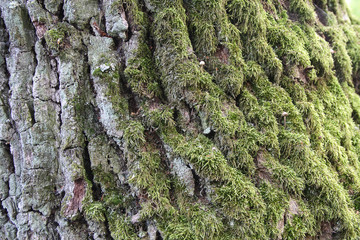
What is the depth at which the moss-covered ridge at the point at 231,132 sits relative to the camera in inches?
95.9

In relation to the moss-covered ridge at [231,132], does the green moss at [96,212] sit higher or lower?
lower

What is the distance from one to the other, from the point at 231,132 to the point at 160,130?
0.80 meters

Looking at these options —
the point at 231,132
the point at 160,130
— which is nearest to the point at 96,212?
the point at 160,130

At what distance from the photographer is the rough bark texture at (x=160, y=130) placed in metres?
2.48

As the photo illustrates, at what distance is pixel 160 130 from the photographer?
2.70m

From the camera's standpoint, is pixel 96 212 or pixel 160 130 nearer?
pixel 96 212

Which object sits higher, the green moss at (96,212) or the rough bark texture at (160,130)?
the rough bark texture at (160,130)

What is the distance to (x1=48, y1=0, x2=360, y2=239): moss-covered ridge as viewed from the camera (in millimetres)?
2436

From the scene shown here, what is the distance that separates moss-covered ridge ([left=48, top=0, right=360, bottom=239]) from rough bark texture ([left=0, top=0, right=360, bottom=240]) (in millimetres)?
14

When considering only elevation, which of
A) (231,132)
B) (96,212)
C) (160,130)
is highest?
(231,132)

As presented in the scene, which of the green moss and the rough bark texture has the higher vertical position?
the rough bark texture

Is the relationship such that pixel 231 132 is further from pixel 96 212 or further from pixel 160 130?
pixel 96 212

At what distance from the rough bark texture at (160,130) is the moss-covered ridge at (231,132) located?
0.6 inches

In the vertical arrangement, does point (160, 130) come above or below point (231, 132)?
below
